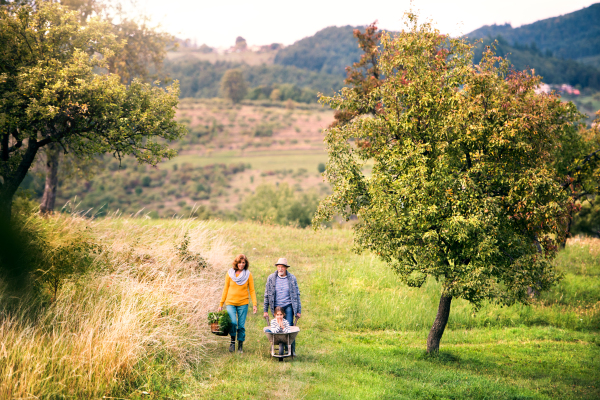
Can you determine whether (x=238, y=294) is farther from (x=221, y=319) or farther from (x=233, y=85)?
(x=233, y=85)

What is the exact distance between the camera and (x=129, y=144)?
15781 mm

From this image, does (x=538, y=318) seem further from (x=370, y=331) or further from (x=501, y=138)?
(x=501, y=138)

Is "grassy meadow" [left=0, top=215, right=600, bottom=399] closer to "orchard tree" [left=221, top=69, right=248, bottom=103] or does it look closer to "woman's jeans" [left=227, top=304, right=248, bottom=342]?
"woman's jeans" [left=227, top=304, right=248, bottom=342]

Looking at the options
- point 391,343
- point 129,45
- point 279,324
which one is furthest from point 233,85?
point 279,324

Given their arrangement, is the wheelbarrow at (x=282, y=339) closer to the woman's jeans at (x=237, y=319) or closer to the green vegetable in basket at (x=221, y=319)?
the woman's jeans at (x=237, y=319)

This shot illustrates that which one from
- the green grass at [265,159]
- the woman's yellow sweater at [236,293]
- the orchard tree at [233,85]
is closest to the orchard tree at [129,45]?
the woman's yellow sweater at [236,293]

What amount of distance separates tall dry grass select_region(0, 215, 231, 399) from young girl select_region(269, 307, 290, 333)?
6.01ft

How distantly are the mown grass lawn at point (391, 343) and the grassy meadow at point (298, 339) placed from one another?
5cm

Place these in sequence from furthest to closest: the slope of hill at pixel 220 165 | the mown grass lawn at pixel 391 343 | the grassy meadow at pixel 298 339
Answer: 1. the slope of hill at pixel 220 165
2. the mown grass lawn at pixel 391 343
3. the grassy meadow at pixel 298 339

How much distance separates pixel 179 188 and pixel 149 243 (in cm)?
A: 10732

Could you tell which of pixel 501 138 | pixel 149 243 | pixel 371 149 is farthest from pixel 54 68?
pixel 501 138

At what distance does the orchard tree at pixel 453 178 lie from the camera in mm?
10359

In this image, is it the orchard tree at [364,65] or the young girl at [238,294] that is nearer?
the young girl at [238,294]

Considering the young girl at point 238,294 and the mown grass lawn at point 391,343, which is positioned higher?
the young girl at point 238,294
